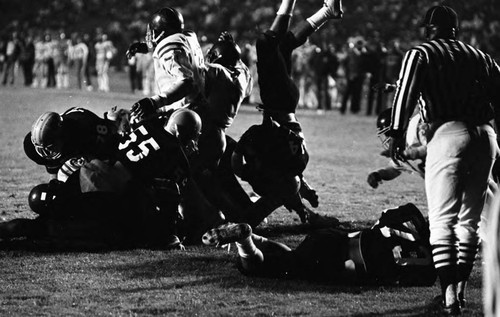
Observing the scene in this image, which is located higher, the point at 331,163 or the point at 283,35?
the point at 283,35

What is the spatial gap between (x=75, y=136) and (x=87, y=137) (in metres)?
0.10

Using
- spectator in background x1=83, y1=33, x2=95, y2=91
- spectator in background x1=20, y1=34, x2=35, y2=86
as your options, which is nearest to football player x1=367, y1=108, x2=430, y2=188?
spectator in background x1=83, y1=33, x2=95, y2=91

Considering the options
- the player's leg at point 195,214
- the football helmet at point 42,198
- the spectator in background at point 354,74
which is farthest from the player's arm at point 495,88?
the spectator in background at point 354,74

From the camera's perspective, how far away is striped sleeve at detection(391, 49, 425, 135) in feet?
19.6

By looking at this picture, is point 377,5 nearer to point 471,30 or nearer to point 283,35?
point 471,30

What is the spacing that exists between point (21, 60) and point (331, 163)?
26.4 meters

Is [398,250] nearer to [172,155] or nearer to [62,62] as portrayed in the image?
[172,155]

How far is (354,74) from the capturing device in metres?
Answer: 28.7

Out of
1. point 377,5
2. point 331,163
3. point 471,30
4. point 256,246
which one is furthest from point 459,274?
point 377,5

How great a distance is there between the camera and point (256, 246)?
668 cm

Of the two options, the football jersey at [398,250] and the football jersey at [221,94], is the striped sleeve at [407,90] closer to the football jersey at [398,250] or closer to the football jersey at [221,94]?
the football jersey at [398,250]

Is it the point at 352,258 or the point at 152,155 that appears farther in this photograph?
the point at 152,155

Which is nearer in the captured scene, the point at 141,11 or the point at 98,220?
the point at 98,220

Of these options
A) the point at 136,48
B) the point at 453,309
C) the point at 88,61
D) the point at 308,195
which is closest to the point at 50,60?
the point at 88,61
